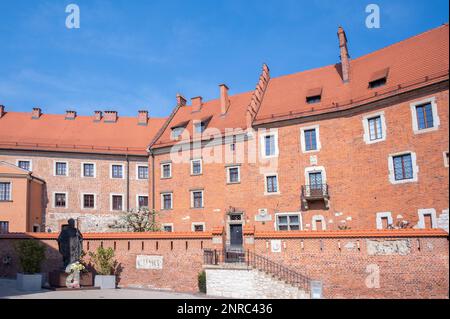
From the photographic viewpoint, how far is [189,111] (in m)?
38.0

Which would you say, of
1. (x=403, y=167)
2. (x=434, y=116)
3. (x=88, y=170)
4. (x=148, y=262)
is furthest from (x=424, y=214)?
(x=88, y=170)

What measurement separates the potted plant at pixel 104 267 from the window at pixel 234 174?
10.6 metres

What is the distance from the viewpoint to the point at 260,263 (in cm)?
2041

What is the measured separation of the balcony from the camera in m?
26.7

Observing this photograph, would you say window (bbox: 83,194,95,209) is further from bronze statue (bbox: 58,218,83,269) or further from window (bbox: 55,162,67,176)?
bronze statue (bbox: 58,218,83,269)

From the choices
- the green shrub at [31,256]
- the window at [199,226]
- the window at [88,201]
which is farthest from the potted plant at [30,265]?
the window at [88,201]

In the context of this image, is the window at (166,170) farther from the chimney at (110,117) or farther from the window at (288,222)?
the window at (288,222)

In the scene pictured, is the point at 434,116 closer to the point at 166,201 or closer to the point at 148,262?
the point at 148,262

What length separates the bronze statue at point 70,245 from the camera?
20.5 meters

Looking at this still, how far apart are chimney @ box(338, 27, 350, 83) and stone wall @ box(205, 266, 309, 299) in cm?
1527

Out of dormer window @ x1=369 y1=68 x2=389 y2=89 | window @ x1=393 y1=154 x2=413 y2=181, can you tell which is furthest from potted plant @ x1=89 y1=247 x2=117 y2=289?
dormer window @ x1=369 y1=68 x2=389 y2=89
